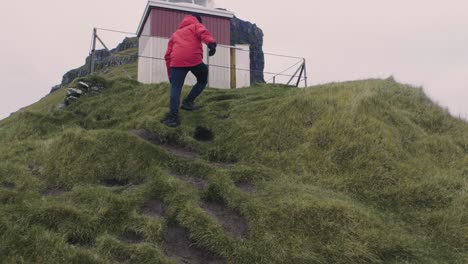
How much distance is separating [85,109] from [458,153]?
1077cm

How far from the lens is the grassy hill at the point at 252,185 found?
22.5ft

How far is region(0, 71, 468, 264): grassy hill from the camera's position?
22.5 ft

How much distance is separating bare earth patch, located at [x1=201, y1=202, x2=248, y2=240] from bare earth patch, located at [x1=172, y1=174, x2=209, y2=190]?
597 millimetres

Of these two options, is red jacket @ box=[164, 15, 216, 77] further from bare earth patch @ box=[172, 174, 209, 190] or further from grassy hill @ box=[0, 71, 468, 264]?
bare earth patch @ box=[172, 174, 209, 190]

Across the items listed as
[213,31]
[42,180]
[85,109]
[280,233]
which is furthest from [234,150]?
[213,31]

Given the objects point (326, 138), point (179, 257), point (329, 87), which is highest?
point (329, 87)

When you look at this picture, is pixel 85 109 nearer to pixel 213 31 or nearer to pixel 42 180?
pixel 42 180

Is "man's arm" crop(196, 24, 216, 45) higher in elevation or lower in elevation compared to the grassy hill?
higher

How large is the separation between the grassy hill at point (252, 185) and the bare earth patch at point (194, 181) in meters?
0.04

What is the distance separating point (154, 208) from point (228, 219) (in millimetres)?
1365

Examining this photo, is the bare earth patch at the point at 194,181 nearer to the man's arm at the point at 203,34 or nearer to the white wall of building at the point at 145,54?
the man's arm at the point at 203,34

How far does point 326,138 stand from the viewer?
9.89 metres

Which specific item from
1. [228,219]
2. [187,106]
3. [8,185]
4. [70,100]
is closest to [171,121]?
[187,106]

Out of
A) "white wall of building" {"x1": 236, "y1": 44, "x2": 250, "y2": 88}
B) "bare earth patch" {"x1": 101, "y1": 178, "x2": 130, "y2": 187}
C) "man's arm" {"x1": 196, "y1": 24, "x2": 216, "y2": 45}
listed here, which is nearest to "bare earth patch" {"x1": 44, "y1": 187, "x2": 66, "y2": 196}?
"bare earth patch" {"x1": 101, "y1": 178, "x2": 130, "y2": 187}
